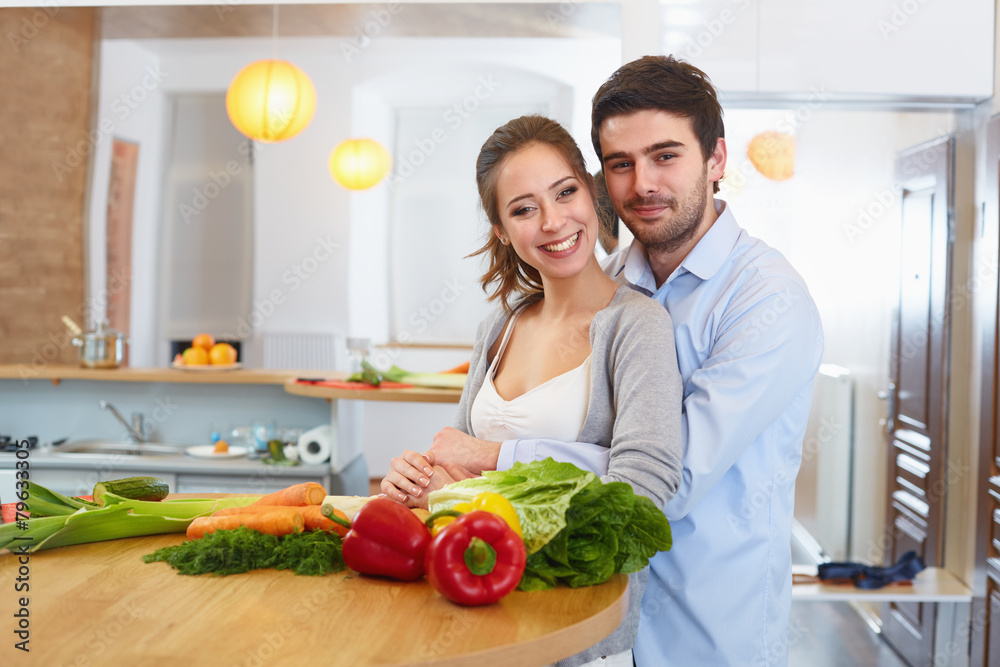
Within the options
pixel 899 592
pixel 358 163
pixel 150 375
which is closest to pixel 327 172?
pixel 358 163

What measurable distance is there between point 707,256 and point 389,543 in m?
0.97

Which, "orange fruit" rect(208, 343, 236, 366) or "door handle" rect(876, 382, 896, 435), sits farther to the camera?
"orange fruit" rect(208, 343, 236, 366)

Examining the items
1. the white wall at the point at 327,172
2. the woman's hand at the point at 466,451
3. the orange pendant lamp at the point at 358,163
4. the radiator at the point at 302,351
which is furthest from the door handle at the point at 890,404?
the radiator at the point at 302,351

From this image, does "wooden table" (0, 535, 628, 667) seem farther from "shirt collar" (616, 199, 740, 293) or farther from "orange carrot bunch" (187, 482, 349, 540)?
"shirt collar" (616, 199, 740, 293)

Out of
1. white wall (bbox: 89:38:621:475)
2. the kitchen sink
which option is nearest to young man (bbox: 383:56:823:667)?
the kitchen sink

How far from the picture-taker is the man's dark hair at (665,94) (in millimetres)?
1693

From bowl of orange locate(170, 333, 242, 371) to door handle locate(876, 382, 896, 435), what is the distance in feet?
10.4

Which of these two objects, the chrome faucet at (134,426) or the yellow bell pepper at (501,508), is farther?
the chrome faucet at (134,426)

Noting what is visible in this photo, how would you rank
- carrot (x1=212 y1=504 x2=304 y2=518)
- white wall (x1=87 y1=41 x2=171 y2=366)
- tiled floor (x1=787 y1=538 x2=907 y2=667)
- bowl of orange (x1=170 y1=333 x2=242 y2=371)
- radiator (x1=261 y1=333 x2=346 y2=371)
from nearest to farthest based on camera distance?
carrot (x1=212 y1=504 x2=304 y2=518)
tiled floor (x1=787 y1=538 x2=907 y2=667)
bowl of orange (x1=170 y1=333 x2=242 y2=371)
white wall (x1=87 y1=41 x2=171 y2=366)
radiator (x1=261 y1=333 x2=346 y2=371)

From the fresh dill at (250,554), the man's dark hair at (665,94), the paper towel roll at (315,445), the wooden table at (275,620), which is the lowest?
the paper towel roll at (315,445)

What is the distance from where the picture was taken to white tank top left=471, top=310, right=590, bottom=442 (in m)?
1.53

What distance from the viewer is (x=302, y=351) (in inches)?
280

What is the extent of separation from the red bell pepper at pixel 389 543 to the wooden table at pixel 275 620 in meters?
0.03

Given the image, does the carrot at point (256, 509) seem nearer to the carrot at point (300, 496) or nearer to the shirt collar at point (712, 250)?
the carrot at point (300, 496)
